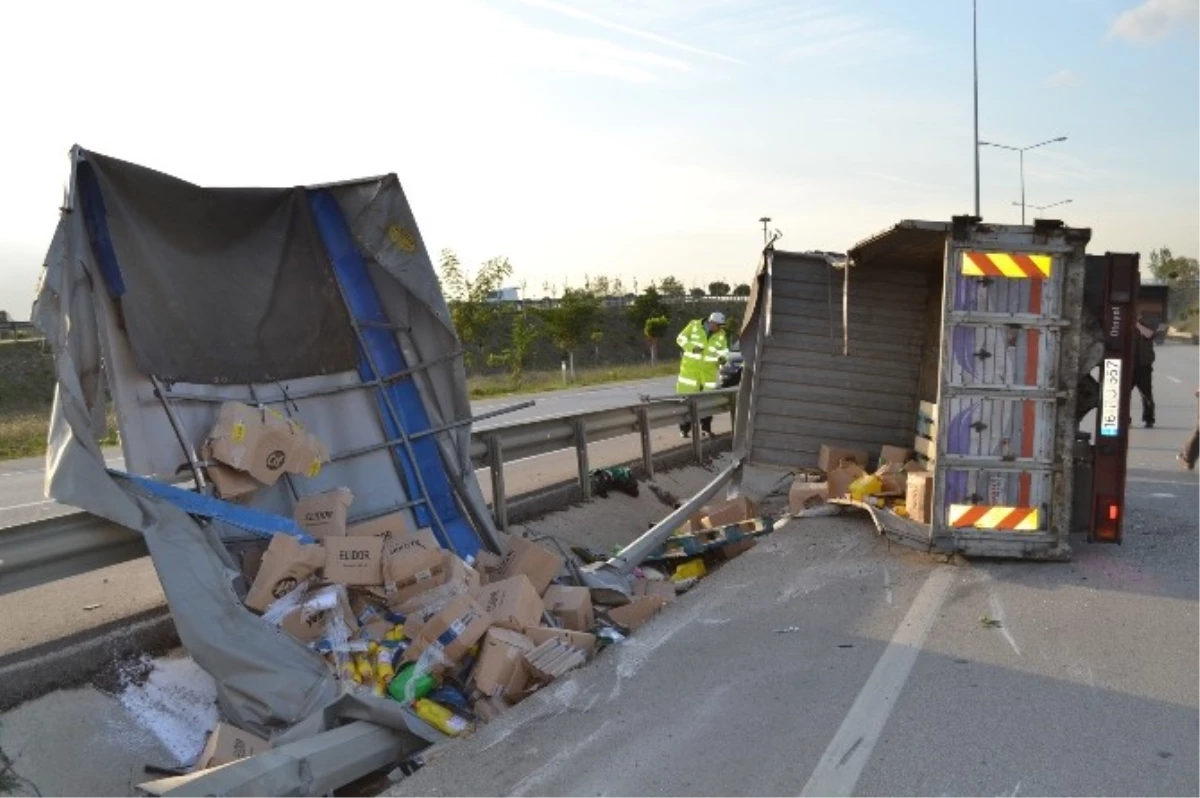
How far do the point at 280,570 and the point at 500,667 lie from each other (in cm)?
124

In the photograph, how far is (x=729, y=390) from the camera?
568 inches

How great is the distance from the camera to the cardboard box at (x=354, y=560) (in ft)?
20.8

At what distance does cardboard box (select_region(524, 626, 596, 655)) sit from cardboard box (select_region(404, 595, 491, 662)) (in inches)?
12.8

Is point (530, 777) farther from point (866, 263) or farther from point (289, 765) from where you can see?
point (866, 263)

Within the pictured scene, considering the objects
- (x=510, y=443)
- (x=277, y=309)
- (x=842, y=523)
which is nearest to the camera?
(x=277, y=309)

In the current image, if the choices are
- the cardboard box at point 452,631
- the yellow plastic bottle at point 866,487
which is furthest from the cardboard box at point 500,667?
the yellow plastic bottle at point 866,487

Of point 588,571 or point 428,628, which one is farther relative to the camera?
point 588,571

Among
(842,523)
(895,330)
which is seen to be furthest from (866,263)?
(842,523)

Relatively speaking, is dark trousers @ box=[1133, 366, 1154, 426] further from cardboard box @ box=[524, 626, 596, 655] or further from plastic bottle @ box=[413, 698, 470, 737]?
plastic bottle @ box=[413, 698, 470, 737]

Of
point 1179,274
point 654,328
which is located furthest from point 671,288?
point 1179,274

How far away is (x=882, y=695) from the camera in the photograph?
5.43m

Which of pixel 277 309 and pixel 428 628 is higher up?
pixel 277 309

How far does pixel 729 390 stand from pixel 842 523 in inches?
186

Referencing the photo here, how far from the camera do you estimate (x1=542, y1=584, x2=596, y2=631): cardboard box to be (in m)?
7.04
